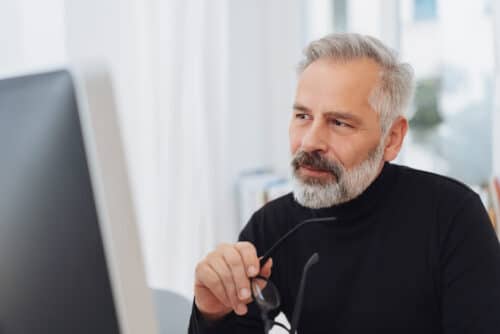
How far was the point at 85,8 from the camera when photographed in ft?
7.39

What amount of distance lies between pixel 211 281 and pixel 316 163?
40 centimetres

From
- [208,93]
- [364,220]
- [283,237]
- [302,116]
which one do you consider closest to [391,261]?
[364,220]

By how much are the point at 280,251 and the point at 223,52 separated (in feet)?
4.99

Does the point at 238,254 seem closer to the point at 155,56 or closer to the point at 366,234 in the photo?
the point at 366,234

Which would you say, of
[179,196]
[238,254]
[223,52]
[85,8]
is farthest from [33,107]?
[223,52]

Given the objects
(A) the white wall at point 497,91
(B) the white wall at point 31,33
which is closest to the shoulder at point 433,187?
(A) the white wall at point 497,91

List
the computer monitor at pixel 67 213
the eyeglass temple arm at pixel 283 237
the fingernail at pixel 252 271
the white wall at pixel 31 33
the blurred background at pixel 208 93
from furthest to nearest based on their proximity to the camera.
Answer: the blurred background at pixel 208 93 < the white wall at pixel 31 33 < the eyeglass temple arm at pixel 283 237 < the fingernail at pixel 252 271 < the computer monitor at pixel 67 213

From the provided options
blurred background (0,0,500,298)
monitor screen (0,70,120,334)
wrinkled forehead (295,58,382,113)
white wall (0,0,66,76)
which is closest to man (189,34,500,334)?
wrinkled forehead (295,58,382,113)

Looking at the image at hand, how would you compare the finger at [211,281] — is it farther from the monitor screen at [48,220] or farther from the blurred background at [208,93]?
the blurred background at [208,93]

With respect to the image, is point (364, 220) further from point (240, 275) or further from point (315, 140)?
point (240, 275)

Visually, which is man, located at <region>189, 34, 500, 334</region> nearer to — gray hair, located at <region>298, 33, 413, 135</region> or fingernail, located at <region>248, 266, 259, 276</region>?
gray hair, located at <region>298, 33, 413, 135</region>

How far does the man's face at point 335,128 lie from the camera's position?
52.4 inches

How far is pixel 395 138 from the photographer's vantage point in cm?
145

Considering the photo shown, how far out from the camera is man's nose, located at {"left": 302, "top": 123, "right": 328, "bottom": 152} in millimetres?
1324
